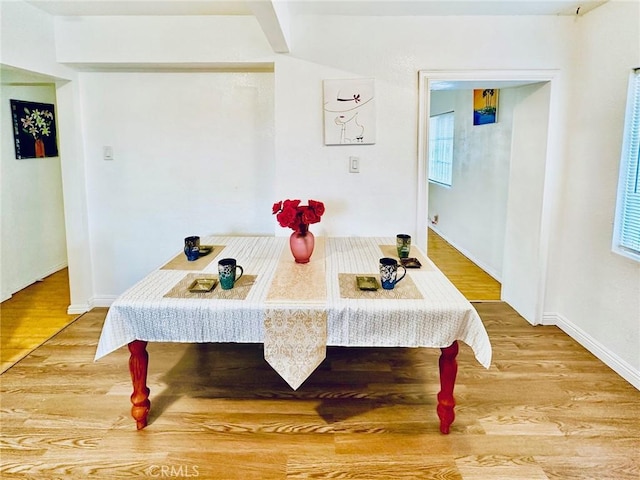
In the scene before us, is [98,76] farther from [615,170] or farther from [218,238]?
[615,170]

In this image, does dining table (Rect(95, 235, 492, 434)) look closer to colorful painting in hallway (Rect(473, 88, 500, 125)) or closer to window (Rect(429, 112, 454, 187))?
colorful painting in hallway (Rect(473, 88, 500, 125))

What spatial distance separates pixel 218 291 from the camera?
2.14 meters

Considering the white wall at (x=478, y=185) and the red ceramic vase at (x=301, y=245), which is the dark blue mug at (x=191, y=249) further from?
the white wall at (x=478, y=185)

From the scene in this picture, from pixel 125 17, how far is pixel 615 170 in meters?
3.28

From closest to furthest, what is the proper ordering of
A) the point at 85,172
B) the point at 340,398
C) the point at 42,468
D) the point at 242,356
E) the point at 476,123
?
1. the point at 42,468
2. the point at 340,398
3. the point at 242,356
4. the point at 85,172
5. the point at 476,123

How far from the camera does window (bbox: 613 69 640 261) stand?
2.66 m

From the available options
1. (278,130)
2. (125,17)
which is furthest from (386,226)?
(125,17)

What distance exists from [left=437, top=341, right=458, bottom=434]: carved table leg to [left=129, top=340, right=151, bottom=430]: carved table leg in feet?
4.42

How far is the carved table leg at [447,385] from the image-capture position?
6.89ft

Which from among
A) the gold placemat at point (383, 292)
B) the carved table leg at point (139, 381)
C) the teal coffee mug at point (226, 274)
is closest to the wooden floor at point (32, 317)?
the carved table leg at point (139, 381)

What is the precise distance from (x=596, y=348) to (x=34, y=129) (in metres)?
4.96

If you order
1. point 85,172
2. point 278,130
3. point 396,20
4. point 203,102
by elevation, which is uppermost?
point 396,20

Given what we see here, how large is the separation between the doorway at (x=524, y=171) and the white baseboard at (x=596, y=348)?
12 cm

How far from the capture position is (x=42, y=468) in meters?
1.97
